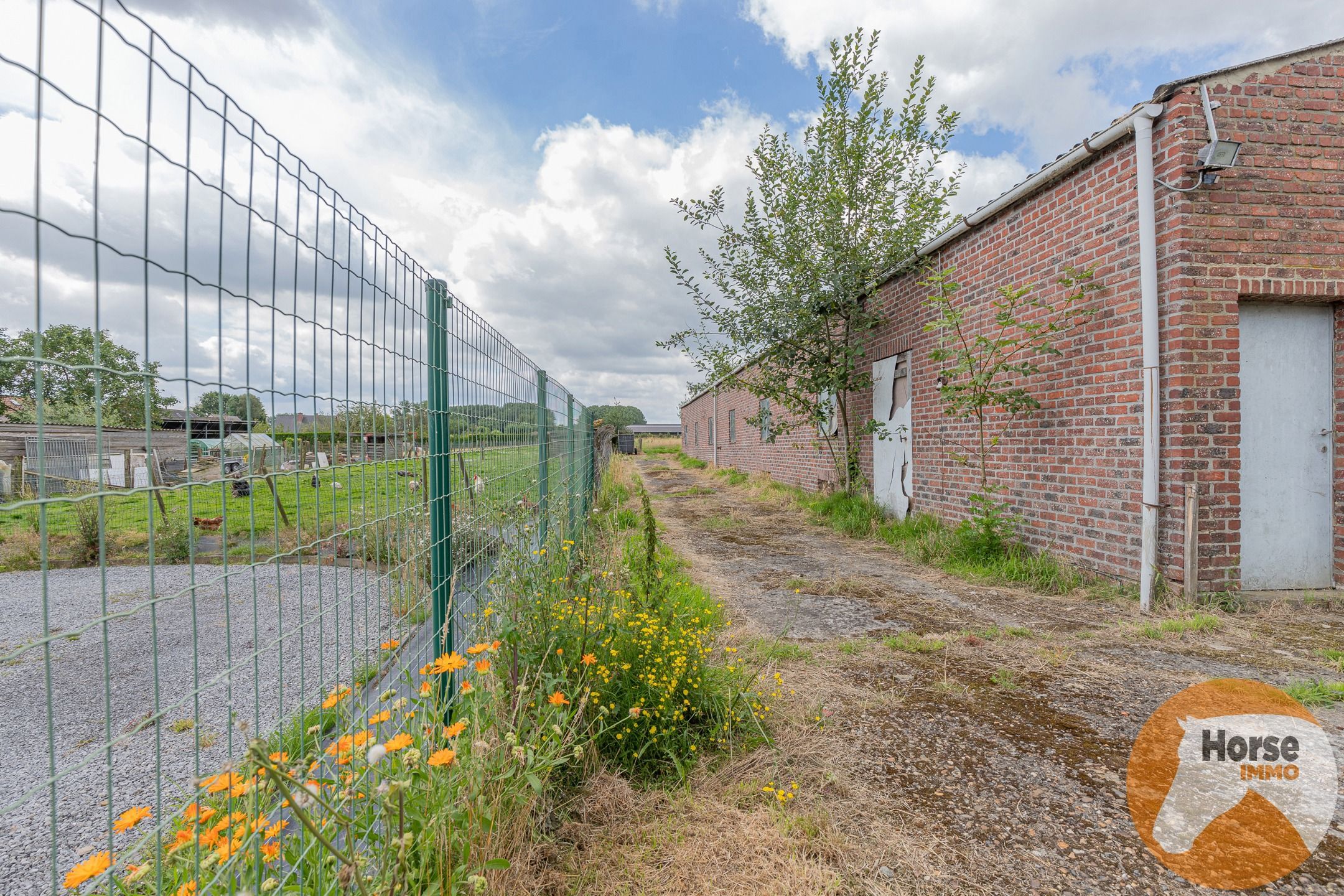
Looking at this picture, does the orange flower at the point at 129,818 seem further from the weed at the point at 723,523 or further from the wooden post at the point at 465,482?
the weed at the point at 723,523

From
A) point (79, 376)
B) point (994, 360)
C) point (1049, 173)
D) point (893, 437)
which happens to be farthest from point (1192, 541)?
point (79, 376)

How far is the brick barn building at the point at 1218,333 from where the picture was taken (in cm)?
406

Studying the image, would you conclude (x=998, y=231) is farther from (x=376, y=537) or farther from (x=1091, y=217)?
(x=376, y=537)

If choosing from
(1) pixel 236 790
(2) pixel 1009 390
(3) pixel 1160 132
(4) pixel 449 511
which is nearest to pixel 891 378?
(2) pixel 1009 390

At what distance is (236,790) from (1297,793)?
3088mm

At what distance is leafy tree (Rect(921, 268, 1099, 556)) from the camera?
5.00 metres

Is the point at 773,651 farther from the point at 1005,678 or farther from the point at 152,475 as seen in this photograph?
the point at 152,475

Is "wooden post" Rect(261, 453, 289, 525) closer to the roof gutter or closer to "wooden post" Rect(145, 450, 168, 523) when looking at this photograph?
"wooden post" Rect(145, 450, 168, 523)

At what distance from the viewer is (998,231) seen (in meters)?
5.81

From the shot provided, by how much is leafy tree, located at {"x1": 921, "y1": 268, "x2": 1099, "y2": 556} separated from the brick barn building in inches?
11.3

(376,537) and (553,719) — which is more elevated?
(376,537)

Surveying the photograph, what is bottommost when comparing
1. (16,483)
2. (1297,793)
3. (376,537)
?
(1297,793)

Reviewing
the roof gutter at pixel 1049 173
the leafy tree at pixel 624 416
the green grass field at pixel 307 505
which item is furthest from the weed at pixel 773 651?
the leafy tree at pixel 624 416

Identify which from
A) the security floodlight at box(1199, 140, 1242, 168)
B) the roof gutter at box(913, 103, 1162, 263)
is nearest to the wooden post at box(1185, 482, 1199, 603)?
the security floodlight at box(1199, 140, 1242, 168)
